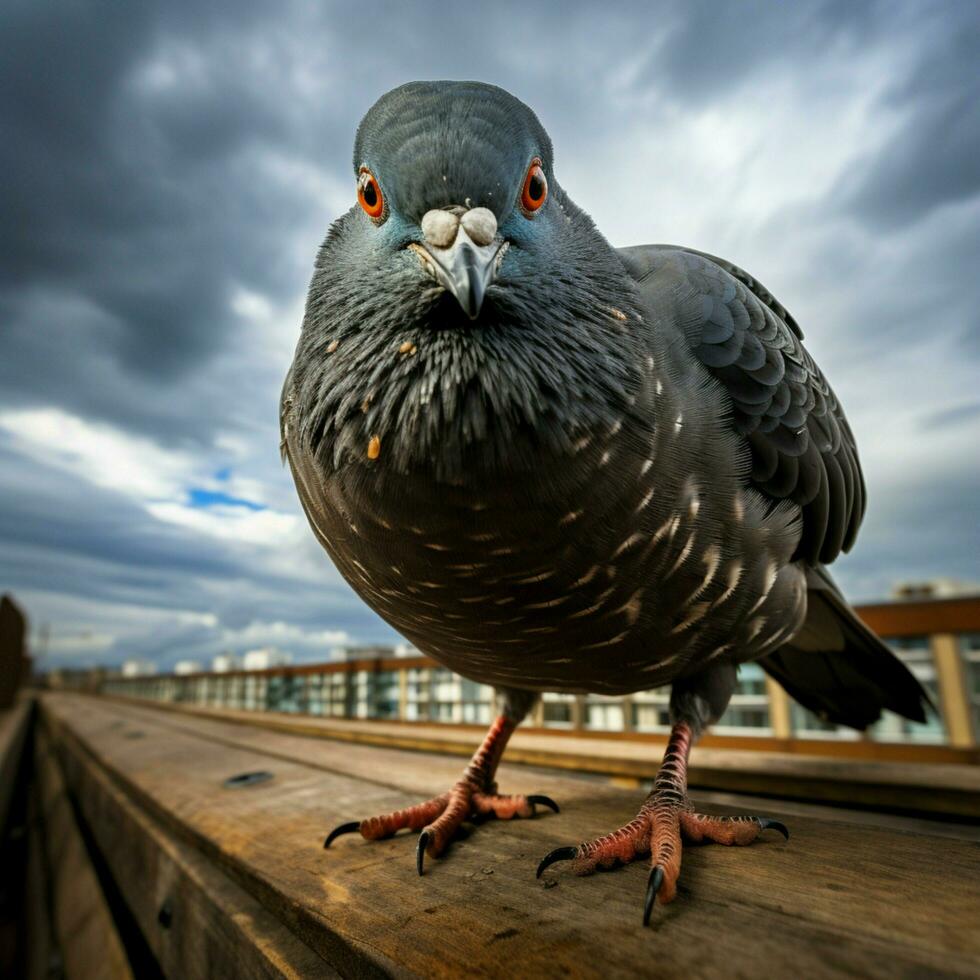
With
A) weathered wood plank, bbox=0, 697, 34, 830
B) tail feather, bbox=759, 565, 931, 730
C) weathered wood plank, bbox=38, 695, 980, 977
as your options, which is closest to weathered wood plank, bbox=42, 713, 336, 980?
weathered wood plank, bbox=38, 695, 980, 977

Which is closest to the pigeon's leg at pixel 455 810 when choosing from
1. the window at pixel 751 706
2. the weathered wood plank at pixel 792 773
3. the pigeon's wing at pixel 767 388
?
the weathered wood plank at pixel 792 773

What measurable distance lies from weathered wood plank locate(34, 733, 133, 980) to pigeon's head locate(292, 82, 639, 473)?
188 centimetres

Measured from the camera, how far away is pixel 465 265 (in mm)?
1253

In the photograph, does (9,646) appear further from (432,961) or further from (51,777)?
(432,961)

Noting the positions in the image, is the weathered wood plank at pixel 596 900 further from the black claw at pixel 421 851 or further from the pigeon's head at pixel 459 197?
the pigeon's head at pixel 459 197

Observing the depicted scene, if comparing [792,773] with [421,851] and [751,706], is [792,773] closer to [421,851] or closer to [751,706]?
[421,851]

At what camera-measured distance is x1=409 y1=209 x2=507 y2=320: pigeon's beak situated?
123 cm

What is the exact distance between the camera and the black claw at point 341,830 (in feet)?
4.83

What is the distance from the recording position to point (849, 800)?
1985 millimetres

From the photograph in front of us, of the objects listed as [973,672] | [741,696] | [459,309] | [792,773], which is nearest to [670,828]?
[792,773]

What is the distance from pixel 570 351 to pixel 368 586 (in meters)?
0.72

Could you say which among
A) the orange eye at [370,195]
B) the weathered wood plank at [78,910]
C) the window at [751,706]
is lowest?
the weathered wood plank at [78,910]

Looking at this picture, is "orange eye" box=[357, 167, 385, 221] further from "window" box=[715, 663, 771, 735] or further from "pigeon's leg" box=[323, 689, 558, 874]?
"window" box=[715, 663, 771, 735]

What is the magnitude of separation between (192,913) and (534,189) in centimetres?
183
